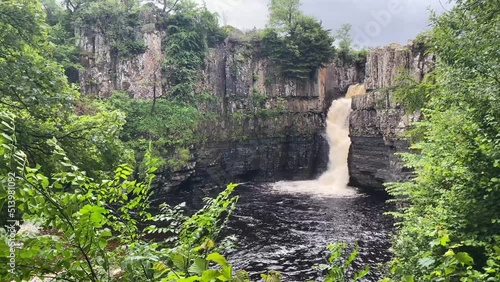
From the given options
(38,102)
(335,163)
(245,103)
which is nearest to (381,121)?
(335,163)

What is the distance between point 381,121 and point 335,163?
8.09m

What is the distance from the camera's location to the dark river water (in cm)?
1361

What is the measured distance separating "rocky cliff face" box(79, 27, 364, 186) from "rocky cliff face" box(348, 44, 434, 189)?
553 cm

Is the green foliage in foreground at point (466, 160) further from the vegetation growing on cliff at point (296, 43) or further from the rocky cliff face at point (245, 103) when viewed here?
the vegetation growing on cliff at point (296, 43)

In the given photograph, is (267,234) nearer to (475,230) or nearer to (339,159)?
(475,230)

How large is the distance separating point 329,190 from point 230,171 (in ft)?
32.4

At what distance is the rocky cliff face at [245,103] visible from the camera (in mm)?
30812

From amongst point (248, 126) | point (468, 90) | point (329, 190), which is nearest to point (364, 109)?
point (329, 190)

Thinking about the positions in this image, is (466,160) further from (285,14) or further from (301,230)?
(285,14)

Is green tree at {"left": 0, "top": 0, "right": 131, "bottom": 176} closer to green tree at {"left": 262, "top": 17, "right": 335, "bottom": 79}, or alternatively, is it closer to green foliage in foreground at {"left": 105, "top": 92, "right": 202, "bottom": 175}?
green foliage in foreground at {"left": 105, "top": 92, "right": 202, "bottom": 175}

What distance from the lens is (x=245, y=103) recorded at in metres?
35.2

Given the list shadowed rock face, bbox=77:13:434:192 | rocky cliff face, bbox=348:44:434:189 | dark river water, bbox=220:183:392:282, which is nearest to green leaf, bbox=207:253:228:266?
dark river water, bbox=220:183:392:282

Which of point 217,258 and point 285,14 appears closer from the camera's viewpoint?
point 217,258

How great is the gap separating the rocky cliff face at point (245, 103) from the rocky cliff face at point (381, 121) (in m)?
Result: 5.53
